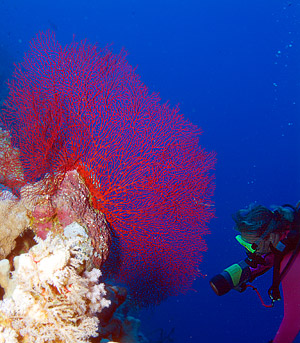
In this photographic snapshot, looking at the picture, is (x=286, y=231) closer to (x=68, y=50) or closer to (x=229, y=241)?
(x=68, y=50)

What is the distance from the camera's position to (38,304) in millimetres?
1826

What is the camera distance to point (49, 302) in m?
1.85

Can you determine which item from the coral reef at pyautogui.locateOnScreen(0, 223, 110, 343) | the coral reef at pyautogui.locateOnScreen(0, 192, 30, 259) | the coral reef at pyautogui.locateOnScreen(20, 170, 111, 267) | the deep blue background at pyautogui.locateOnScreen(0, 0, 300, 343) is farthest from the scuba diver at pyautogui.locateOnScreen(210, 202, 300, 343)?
the deep blue background at pyautogui.locateOnScreen(0, 0, 300, 343)

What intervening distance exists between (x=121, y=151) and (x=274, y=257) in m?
2.46

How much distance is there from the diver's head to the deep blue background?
28.6m

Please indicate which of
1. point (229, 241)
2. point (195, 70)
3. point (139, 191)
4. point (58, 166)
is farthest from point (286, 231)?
point (195, 70)

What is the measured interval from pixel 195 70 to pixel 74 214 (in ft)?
237

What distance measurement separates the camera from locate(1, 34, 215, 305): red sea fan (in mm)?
A: 3523

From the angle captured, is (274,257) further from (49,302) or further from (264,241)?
(49,302)

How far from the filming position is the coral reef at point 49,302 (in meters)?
1.76

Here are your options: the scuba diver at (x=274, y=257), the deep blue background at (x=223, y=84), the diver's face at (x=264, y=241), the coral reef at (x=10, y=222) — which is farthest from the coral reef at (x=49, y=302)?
the deep blue background at (x=223, y=84)

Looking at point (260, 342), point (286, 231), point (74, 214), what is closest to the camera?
point (286, 231)

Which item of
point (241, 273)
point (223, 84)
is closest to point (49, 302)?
point (241, 273)

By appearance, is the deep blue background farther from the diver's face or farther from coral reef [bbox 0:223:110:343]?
coral reef [bbox 0:223:110:343]
